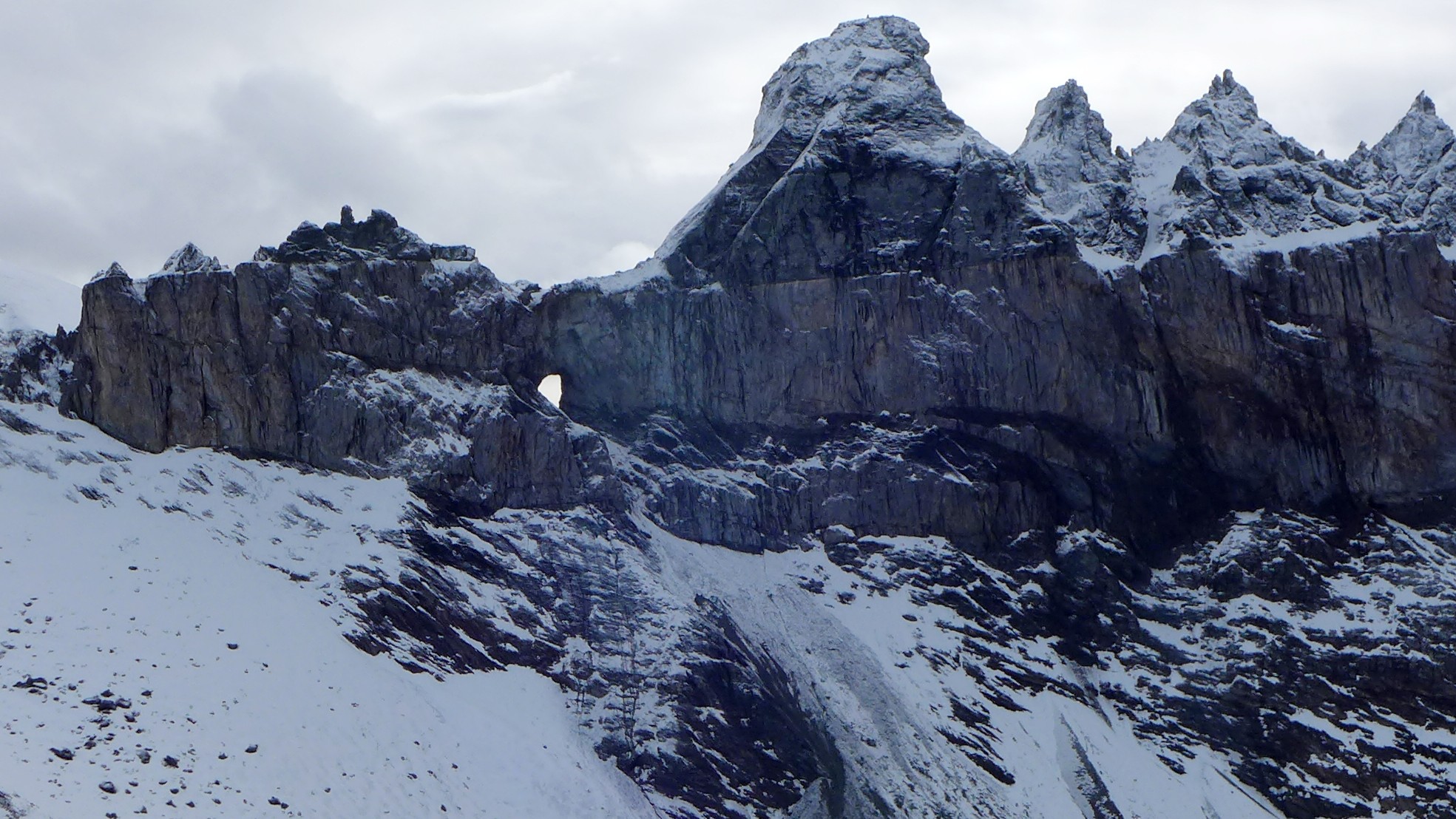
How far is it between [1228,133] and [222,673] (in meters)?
58.3

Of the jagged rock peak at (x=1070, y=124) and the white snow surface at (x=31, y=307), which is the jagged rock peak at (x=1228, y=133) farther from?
the white snow surface at (x=31, y=307)

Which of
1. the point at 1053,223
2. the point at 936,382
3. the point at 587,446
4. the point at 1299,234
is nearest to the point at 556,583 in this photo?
the point at 587,446

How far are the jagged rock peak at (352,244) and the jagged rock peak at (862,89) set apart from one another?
20220mm

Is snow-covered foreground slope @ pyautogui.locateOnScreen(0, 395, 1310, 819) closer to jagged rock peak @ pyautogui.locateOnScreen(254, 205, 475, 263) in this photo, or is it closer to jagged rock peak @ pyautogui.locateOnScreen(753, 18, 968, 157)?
jagged rock peak @ pyautogui.locateOnScreen(254, 205, 475, 263)

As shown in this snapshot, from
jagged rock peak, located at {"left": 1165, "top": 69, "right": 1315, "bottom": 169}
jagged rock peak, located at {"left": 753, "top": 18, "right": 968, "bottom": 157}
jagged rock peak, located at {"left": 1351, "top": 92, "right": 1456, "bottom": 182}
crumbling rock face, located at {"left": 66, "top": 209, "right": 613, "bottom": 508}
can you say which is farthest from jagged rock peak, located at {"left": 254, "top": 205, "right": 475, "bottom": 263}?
jagged rock peak, located at {"left": 1351, "top": 92, "right": 1456, "bottom": 182}

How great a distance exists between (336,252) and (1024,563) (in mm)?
35365

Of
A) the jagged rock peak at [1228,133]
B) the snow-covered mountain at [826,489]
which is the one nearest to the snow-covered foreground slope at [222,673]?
the snow-covered mountain at [826,489]

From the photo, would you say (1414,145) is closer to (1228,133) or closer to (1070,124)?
(1228,133)

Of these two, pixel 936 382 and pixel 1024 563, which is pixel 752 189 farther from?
pixel 1024 563

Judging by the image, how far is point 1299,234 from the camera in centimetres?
8962

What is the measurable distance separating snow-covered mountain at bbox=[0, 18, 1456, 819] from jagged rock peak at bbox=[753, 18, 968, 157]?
27 cm

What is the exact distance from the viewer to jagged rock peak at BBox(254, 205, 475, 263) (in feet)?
274

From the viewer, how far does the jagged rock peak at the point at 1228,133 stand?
9338 centimetres

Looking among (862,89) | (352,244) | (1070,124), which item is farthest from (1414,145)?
(352,244)
